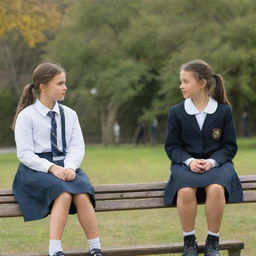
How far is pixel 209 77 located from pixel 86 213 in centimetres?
168

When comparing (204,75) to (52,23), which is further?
(52,23)

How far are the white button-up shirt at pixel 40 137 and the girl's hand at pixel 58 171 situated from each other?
0.04m

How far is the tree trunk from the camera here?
44719mm

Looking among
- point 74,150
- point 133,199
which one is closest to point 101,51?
point 74,150

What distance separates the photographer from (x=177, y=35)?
3741 cm

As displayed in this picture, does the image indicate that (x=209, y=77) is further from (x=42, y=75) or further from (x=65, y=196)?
(x=65, y=196)

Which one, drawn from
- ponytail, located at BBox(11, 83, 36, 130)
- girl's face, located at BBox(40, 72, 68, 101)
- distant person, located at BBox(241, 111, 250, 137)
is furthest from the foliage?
girl's face, located at BBox(40, 72, 68, 101)

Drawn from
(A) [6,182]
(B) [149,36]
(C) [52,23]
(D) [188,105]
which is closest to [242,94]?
(B) [149,36]

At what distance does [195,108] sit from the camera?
6.43 meters

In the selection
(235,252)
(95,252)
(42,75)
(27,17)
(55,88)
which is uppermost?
(27,17)

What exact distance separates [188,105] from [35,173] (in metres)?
1.50

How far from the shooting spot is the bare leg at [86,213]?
18.9ft

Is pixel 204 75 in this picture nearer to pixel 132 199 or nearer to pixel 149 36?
pixel 132 199

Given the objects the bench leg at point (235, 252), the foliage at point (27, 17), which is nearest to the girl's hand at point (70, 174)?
the bench leg at point (235, 252)
